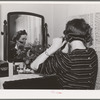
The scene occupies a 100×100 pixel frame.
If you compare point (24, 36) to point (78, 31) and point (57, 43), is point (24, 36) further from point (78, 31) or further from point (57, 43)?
point (78, 31)

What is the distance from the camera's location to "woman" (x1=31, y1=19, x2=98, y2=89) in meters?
1.08

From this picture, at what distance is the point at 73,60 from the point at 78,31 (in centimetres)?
18

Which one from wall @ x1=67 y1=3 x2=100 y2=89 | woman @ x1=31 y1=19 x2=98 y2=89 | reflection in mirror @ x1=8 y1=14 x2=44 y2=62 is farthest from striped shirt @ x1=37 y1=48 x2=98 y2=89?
reflection in mirror @ x1=8 y1=14 x2=44 y2=62

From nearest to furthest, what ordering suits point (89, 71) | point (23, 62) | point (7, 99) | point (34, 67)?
point (7, 99) → point (89, 71) → point (34, 67) → point (23, 62)

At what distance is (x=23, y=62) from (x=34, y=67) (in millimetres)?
149

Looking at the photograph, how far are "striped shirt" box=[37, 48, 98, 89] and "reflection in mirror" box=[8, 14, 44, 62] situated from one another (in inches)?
9.1

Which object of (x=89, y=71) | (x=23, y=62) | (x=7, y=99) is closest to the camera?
(x=7, y=99)

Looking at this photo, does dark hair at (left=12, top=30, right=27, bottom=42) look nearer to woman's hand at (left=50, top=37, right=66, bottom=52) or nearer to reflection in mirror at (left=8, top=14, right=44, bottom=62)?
reflection in mirror at (left=8, top=14, right=44, bottom=62)

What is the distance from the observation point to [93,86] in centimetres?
114

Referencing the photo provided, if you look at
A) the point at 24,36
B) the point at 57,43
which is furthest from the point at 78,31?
the point at 24,36

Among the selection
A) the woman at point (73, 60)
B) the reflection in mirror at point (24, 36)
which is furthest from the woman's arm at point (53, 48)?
the reflection in mirror at point (24, 36)

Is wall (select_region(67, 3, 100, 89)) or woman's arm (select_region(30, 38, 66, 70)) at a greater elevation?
wall (select_region(67, 3, 100, 89))

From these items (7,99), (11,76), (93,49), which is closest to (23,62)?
(11,76)
